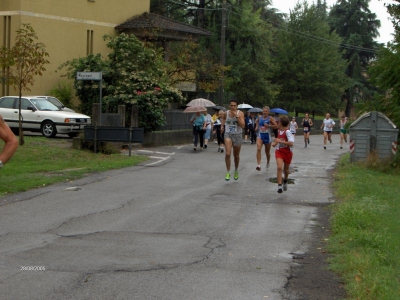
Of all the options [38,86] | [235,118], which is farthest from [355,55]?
[235,118]

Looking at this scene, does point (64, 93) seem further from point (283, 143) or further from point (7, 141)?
point (7, 141)

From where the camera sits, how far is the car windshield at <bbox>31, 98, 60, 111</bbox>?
87.6ft

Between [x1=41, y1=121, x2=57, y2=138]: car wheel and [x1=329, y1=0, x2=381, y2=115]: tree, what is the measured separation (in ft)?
169

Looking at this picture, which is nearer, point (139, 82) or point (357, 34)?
point (139, 82)

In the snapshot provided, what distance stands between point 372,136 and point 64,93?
1592 cm

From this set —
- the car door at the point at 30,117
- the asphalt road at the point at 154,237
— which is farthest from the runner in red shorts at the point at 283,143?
the car door at the point at 30,117

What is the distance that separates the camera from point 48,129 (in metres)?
26.2

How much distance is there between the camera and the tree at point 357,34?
73500 millimetres

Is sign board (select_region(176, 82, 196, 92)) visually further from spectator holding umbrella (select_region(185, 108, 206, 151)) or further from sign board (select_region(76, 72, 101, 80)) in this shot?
sign board (select_region(76, 72, 101, 80))

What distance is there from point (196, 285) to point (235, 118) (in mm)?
9634

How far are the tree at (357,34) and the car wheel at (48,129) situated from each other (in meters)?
51.4

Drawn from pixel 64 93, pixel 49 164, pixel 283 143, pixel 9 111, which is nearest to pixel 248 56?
pixel 64 93

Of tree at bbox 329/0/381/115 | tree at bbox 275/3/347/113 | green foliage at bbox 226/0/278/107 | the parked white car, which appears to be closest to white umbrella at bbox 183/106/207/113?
the parked white car

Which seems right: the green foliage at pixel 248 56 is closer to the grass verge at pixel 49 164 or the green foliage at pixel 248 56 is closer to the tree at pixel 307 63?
the tree at pixel 307 63
